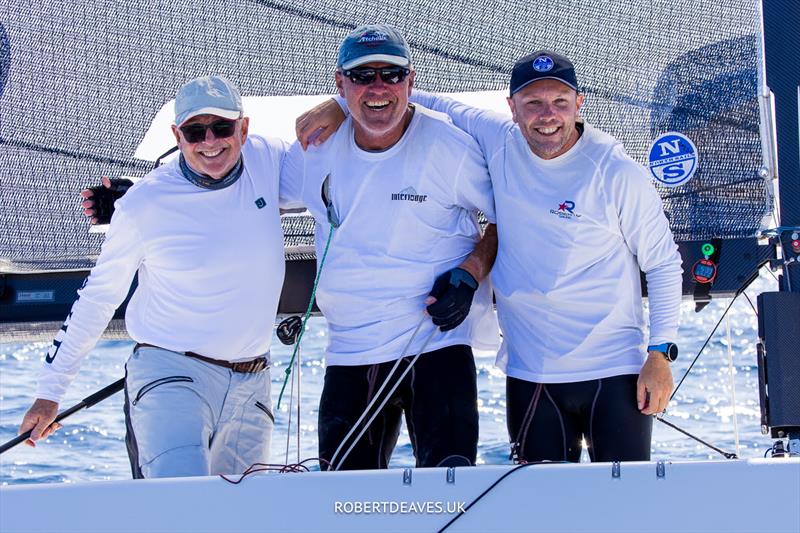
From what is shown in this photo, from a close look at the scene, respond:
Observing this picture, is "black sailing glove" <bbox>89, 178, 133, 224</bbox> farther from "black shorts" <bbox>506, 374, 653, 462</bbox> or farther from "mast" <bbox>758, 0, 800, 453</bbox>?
"mast" <bbox>758, 0, 800, 453</bbox>

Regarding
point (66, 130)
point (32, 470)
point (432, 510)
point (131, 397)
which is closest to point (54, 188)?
point (66, 130)

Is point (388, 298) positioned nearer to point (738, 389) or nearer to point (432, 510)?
point (432, 510)

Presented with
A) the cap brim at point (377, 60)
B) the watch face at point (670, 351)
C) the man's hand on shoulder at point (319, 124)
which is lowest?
the watch face at point (670, 351)

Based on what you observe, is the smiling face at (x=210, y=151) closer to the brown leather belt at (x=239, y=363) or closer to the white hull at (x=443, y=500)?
the brown leather belt at (x=239, y=363)

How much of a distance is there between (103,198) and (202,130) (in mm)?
579

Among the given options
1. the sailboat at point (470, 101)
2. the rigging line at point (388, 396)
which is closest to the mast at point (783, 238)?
the sailboat at point (470, 101)

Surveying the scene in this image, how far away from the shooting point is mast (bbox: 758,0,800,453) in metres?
2.88

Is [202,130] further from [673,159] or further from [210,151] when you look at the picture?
[673,159]

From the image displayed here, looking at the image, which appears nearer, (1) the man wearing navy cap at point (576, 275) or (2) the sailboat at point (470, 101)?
(2) the sailboat at point (470, 101)

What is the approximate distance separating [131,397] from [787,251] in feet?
4.94

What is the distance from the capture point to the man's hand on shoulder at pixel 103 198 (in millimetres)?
3223

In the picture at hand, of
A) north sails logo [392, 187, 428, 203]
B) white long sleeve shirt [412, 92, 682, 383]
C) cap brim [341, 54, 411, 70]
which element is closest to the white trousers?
north sails logo [392, 187, 428, 203]

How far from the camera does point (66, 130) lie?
3.55m

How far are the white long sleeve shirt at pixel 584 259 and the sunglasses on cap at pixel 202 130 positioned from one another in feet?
1.98
